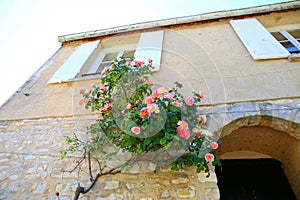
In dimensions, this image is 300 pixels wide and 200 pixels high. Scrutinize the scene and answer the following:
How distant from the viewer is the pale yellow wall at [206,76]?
261cm

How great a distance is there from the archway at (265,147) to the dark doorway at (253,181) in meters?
0.08

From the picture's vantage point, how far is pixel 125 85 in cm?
242

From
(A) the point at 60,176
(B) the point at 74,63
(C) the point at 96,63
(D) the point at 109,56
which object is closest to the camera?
(A) the point at 60,176

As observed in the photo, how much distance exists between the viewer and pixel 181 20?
4305 millimetres

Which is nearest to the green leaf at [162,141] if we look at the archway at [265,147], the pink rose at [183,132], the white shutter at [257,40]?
the pink rose at [183,132]

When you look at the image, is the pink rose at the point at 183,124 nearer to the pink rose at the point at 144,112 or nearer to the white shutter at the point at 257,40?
the pink rose at the point at 144,112

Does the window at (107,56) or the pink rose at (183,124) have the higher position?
the window at (107,56)

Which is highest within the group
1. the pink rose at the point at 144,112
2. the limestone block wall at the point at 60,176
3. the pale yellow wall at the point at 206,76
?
the pale yellow wall at the point at 206,76

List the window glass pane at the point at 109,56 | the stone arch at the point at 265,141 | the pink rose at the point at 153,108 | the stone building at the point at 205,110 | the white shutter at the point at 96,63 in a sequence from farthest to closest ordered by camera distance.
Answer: the window glass pane at the point at 109,56 → the white shutter at the point at 96,63 → the stone arch at the point at 265,141 → the stone building at the point at 205,110 → the pink rose at the point at 153,108

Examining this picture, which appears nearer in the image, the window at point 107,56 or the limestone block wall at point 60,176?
the limestone block wall at point 60,176

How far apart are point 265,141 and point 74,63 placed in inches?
142

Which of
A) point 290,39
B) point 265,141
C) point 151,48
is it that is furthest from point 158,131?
point 290,39

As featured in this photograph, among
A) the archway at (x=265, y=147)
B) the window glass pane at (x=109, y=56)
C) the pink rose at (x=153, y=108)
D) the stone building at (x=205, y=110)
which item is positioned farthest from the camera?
the window glass pane at (x=109, y=56)

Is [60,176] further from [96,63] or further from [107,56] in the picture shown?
[107,56]
